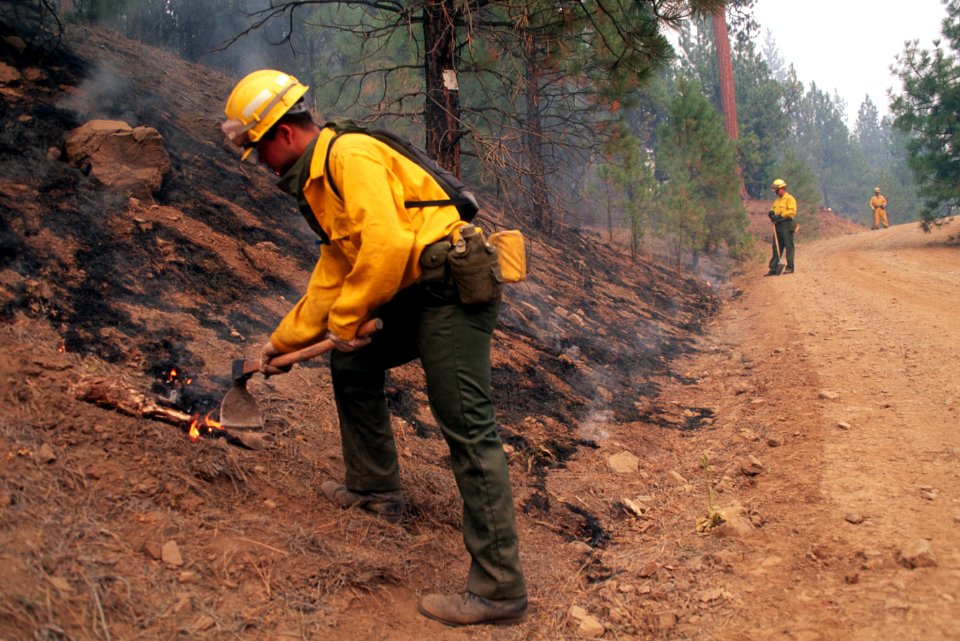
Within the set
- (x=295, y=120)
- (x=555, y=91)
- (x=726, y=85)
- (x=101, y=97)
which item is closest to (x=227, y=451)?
(x=295, y=120)

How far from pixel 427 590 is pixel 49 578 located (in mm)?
1360

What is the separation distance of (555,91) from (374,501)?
11.0 meters

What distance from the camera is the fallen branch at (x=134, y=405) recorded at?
3289mm

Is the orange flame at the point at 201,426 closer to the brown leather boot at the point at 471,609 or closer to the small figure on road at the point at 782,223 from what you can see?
the brown leather boot at the point at 471,609

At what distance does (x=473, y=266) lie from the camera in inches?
110

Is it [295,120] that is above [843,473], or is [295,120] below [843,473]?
above

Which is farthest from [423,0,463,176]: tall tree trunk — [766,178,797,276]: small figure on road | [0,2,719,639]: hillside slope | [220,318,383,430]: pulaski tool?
[766,178,797,276]: small figure on road

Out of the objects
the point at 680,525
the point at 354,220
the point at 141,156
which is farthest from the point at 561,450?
the point at 141,156

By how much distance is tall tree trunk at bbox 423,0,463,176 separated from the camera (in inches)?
250

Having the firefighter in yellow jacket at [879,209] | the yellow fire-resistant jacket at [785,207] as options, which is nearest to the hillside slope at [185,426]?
the yellow fire-resistant jacket at [785,207]

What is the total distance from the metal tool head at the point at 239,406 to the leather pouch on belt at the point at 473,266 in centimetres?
116

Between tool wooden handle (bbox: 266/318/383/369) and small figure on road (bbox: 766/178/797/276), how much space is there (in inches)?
543

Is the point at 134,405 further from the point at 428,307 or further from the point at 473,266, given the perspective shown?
the point at 473,266

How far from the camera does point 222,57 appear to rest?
18.4 m
